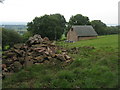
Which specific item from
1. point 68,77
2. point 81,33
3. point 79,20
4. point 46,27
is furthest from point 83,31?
point 68,77

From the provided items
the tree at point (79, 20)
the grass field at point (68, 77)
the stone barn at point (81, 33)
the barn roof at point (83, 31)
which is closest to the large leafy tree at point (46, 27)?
Result: the stone barn at point (81, 33)

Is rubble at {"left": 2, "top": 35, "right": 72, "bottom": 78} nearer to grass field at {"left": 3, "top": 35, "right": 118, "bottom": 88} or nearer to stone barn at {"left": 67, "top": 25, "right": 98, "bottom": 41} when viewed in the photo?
grass field at {"left": 3, "top": 35, "right": 118, "bottom": 88}

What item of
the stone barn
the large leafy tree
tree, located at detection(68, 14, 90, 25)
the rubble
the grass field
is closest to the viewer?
the grass field

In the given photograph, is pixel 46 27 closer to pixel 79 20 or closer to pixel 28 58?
pixel 79 20

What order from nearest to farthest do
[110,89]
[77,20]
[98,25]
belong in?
[110,89]
[77,20]
[98,25]

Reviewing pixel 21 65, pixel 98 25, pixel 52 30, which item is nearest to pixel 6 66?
A: pixel 21 65

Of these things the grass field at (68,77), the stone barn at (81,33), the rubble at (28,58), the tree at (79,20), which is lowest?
the grass field at (68,77)

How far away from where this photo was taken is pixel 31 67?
932cm

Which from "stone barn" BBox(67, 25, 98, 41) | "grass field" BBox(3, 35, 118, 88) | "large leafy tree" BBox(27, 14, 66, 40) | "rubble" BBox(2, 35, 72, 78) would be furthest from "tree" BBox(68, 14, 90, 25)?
"grass field" BBox(3, 35, 118, 88)

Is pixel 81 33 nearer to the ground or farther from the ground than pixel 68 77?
farther from the ground

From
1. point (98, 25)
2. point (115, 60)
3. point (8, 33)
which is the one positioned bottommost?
point (115, 60)

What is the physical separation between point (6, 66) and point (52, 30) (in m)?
31.0

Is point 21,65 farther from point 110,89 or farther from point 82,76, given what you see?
point 110,89

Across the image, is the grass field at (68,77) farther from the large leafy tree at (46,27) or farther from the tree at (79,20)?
the tree at (79,20)
